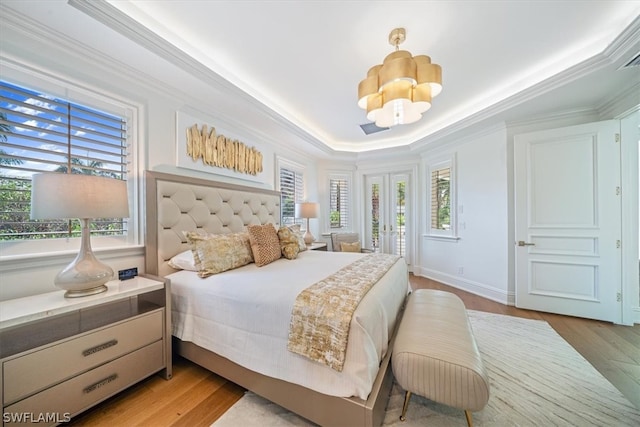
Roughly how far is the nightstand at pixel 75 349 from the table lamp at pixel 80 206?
0.09 meters

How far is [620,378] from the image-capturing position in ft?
5.74

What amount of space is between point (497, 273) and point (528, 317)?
0.66 m

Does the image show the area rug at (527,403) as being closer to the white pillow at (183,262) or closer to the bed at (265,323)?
the bed at (265,323)

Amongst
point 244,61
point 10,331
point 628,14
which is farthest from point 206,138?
point 628,14

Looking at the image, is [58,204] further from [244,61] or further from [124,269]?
[244,61]

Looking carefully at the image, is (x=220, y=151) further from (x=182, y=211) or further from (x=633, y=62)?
(x=633, y=62)

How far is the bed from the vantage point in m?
1.19

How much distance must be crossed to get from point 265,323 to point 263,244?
102cm

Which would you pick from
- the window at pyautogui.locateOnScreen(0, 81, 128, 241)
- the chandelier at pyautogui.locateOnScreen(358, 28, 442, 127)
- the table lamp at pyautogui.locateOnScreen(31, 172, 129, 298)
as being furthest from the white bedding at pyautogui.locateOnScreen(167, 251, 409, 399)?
the chandelier at pyautogui.locateOnScreen(358, 28, 442, 127)

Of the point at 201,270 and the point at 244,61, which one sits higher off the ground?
the point at 244,61

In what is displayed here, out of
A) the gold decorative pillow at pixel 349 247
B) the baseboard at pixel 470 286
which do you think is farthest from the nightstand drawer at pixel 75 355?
the baseboard at pixel 470 286

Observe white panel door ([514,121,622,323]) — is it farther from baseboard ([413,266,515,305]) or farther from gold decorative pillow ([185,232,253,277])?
gold decorative pillow ([185,232,253,277])

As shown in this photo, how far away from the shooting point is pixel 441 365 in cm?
121

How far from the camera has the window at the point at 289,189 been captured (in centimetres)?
404
